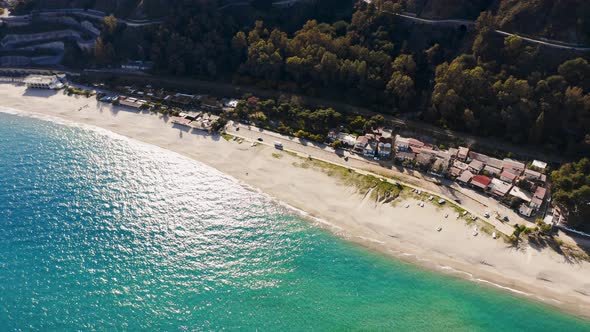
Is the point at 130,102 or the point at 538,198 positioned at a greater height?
the point at 130,102

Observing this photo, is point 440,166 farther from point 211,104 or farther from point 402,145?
point 211,104

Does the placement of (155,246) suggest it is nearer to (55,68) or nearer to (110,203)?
(110,203)

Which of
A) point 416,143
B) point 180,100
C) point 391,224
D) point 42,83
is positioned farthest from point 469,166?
point 42,83

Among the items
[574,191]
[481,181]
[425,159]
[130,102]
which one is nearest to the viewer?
[574,191]

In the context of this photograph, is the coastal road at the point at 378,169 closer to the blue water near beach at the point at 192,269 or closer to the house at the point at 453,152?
the house at the point at 453,152

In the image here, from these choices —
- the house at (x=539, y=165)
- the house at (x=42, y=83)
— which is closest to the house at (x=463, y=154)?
the house at (x=539, y=165)

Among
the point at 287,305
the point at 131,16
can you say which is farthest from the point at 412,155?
the point at 131,16
